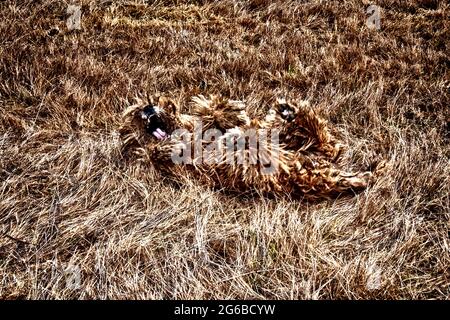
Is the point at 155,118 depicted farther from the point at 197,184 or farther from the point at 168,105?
the point at 197,184

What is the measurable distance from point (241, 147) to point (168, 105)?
65 centimetres

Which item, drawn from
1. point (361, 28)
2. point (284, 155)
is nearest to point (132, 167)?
point (284, 155)

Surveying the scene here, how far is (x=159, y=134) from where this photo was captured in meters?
2.88

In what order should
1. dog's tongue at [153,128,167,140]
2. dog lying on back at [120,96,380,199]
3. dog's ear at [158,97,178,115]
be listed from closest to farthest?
1. dog lying on back at [120,96,380,199]
2. dog's tongue at [153,128,167,140]
3. dog's ear at [158,97,178,115]

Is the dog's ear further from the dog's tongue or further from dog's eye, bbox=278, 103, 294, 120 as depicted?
dog's eye, bbox=278, 103, 294, 120

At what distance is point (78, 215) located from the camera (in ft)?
8.14

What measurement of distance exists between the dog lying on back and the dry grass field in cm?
9

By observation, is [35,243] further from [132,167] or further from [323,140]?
[323,140]

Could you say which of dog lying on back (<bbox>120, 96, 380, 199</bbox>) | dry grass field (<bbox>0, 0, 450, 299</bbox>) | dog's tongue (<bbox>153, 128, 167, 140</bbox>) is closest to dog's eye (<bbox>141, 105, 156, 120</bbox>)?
dog lying on back (<bbox>120, 96, 380, 199</bbox>)

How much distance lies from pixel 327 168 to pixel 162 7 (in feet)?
9.56

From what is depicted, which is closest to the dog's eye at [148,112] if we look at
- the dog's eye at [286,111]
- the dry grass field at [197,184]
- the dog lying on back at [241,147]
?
the dog lying on back at [241,147]

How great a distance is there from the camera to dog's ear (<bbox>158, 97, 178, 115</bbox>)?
298cm

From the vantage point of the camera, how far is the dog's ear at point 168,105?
298 cm

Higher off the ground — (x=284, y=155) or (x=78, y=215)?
(x=284, y=155)
